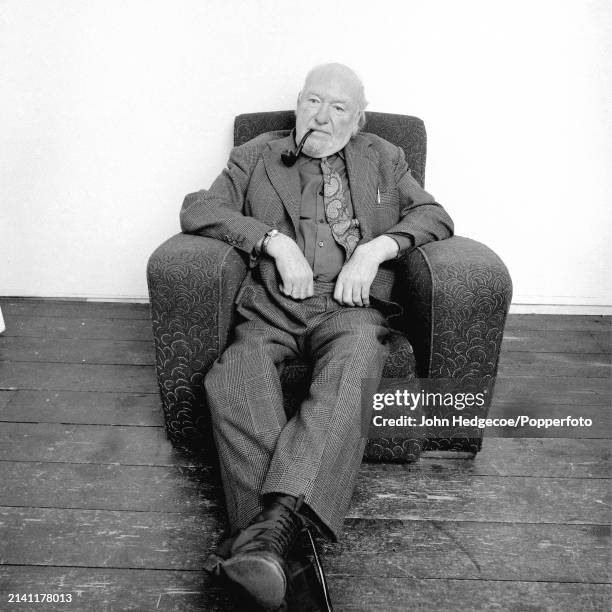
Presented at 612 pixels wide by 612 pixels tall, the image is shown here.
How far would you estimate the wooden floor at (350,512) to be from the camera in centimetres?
114

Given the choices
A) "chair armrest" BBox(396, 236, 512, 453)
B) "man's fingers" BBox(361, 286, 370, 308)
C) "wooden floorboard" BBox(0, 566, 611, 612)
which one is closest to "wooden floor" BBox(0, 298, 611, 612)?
"wooden floorboard" BBox(0, 566, 611, 612)

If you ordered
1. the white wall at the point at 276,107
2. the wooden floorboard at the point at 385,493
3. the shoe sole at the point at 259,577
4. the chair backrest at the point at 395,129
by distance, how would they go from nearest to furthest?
the shoe sole at the point at 259,577
the wooden floorboard at the point at 385,493
the chair backrest at the point at 395,129
the white wall at the point at 276,107

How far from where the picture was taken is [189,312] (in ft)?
4.54

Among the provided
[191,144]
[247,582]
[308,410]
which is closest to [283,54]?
[191,144]

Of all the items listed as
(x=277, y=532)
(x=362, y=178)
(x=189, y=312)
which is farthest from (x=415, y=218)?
(x=277, y=532)

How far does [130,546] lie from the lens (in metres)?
1.23

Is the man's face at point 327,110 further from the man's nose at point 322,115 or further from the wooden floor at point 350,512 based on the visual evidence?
the wooden floor at point 350,512

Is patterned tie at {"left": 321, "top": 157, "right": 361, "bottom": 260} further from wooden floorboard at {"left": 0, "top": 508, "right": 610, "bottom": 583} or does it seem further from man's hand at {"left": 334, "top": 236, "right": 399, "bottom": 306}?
wooden floorboard at {"left": 0, "top": 508, "right": 610, "bottom": 583}

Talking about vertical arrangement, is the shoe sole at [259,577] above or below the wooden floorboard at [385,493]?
above

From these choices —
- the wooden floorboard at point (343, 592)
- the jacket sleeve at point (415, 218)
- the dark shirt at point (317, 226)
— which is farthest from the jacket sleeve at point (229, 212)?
the wooden floorboard at point (343, 592)

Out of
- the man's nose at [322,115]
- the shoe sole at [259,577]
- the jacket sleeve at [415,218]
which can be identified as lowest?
the shoe sole at [259,577]

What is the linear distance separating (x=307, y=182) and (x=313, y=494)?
0.90m

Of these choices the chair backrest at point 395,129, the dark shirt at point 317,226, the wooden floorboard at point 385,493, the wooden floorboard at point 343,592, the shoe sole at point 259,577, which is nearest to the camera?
the shoe sole at point 259,577

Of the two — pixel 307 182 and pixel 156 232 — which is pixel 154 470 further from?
pixel 156 232
